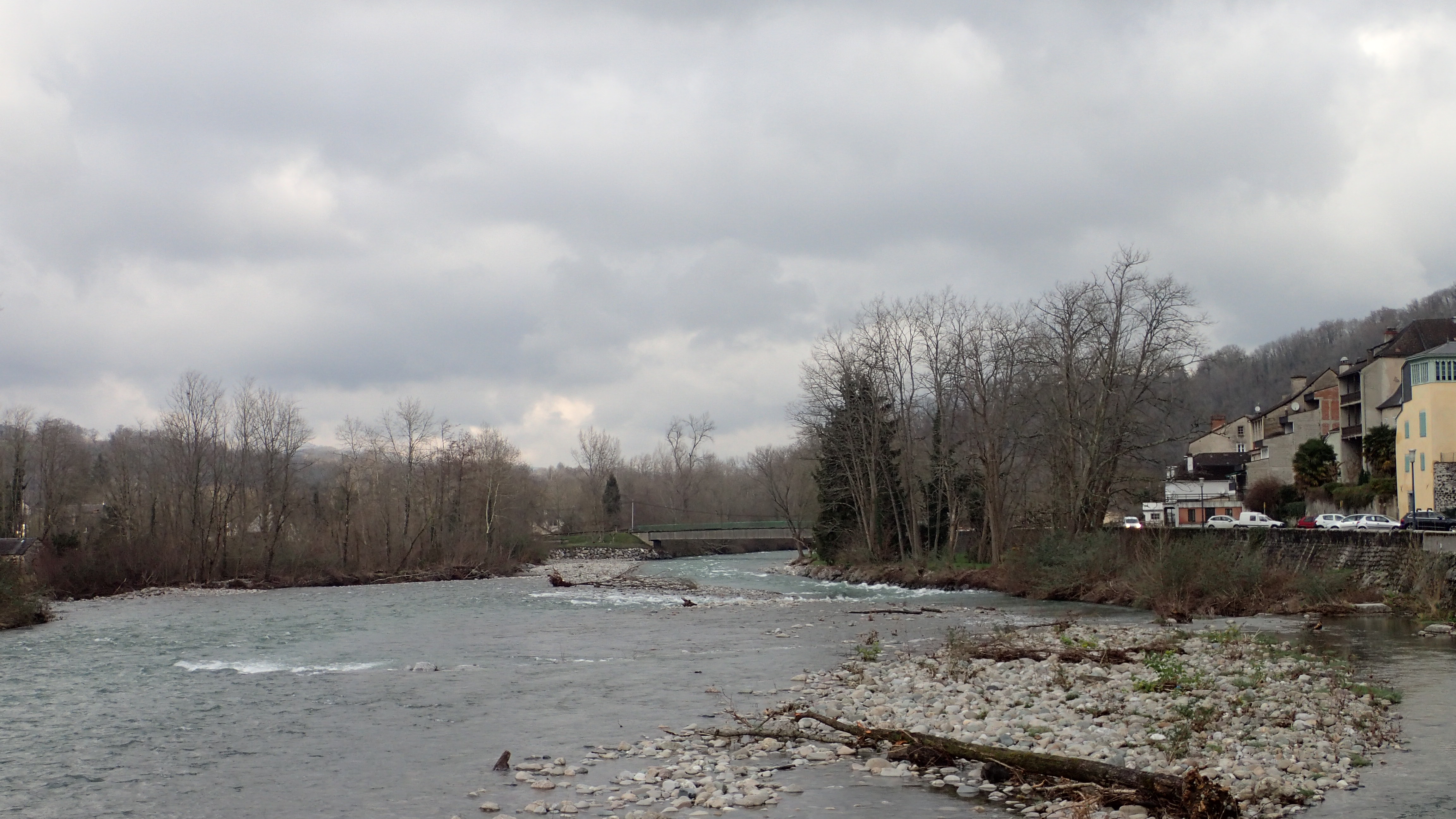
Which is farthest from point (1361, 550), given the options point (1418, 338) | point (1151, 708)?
point (1418, 338)

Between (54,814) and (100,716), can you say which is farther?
Result: (100,716)

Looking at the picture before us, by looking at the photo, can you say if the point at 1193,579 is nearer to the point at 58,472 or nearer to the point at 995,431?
the point at 995,431

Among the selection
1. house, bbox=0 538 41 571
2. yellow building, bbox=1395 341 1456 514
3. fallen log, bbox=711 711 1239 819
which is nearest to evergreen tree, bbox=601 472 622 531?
house, bbox=0 538 41 571

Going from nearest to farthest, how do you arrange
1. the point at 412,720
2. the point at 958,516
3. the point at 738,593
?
the point at 412,720
the point at 738,593
the point at 958,516

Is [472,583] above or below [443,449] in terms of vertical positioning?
below

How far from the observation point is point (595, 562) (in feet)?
320

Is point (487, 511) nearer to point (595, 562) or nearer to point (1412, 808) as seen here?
point (595, 562)

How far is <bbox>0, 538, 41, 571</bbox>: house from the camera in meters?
52.3

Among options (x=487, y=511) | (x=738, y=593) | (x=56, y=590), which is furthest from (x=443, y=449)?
(x=738, y=593)

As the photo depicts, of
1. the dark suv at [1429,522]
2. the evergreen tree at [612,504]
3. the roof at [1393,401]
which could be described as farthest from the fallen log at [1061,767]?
the evergreen tree at [612,504]

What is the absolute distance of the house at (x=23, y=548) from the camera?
52.3 meters

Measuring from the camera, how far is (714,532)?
120 metres

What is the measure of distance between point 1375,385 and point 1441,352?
1259 cm

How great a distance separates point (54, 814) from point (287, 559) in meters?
56.3
